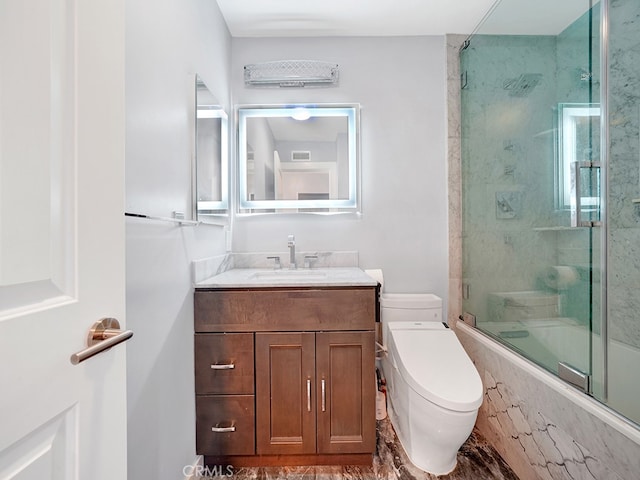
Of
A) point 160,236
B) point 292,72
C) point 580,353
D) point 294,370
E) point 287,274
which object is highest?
point 292,72

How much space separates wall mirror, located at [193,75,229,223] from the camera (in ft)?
4.73

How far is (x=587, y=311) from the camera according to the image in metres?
1.34

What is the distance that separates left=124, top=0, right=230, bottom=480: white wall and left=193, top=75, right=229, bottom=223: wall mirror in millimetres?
67

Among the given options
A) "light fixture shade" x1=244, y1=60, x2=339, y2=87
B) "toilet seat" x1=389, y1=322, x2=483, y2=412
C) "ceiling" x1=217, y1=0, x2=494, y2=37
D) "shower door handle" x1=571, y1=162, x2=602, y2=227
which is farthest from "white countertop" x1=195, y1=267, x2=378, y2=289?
"ceiling" x1=217, y1=0, x2=494, y2=37

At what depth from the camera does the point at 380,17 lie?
6.24 ft

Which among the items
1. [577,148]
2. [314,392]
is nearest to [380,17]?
[577,148]

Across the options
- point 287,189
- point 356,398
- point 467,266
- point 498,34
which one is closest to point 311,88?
point 287,189

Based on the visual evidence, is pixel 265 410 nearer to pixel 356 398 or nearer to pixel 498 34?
pixel 356 398

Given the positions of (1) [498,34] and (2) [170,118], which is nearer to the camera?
(2) [170,118]

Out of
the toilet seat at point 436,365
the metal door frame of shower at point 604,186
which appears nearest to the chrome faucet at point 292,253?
the toilet seat at point 436,365

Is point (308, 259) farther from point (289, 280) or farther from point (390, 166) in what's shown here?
point (390, 166)

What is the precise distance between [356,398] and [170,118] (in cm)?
145

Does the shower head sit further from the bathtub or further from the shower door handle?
the bathtub

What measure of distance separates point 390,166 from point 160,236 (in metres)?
1.51
